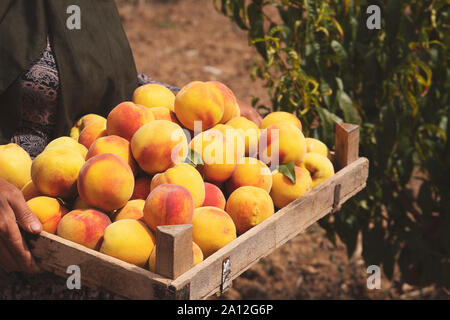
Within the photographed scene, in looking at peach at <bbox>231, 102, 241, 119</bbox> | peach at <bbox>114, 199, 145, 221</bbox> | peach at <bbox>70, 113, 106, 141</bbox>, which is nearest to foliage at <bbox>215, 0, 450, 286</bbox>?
peach at <bbox>231, 102, 241, 119</bbox>

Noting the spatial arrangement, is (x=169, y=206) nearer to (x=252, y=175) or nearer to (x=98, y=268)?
(x=98, y=268)

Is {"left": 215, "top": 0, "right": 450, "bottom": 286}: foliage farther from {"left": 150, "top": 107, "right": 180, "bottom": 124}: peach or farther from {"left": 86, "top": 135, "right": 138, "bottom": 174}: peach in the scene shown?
{"left": 86, "top": 135, "right": 138, "bottom": 174}: peach

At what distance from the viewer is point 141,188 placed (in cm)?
162

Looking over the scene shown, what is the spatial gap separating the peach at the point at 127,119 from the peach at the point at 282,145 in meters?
0.34

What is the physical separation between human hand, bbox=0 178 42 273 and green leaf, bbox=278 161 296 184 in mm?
661

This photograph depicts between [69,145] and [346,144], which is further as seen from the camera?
[346,144]

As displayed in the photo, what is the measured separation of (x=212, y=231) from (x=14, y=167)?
61 centimetres

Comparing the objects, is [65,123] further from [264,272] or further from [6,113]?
[264,272]

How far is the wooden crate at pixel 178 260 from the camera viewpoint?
4.08ft

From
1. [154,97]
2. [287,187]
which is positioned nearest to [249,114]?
[154,97]

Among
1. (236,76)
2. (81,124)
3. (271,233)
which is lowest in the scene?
(236,76)

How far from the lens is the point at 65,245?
1.38m

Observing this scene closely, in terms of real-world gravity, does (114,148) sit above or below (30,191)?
above
